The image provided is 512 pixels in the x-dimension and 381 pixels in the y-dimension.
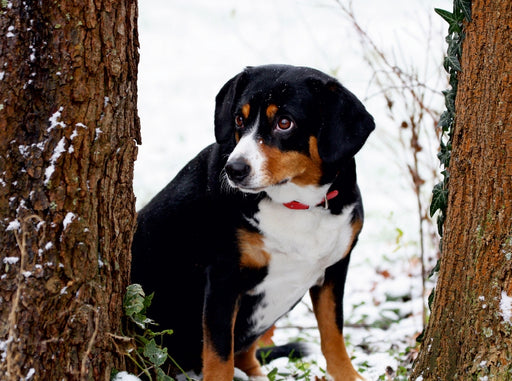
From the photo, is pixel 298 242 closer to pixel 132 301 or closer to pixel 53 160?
pixel 132 301

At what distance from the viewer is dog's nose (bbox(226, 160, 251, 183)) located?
2916 mm

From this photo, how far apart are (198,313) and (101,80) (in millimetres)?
1623

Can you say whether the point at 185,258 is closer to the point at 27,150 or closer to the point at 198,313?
the point at 198,313

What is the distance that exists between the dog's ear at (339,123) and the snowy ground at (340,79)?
25.7 inches

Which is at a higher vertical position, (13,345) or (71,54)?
(71,54)

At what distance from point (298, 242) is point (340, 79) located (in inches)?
105

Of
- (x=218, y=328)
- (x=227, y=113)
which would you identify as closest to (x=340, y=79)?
(x=227, y=113)

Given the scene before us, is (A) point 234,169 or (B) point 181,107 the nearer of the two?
(A) point 234,169

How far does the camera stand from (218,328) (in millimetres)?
3174

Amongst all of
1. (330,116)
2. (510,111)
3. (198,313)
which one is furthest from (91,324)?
(510,111)

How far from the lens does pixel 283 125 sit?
3.13 meters

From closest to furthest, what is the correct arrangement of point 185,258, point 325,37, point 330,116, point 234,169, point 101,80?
point 101,80
point 234,169
point 330,116
point 185,258
point 325,37

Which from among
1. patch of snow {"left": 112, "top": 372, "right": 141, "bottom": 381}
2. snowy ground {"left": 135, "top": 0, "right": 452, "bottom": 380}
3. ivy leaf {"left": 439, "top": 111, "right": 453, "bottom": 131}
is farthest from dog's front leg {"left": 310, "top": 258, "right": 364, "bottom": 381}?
patch of snow {"left": 112, "top": 372, "right": 141, "bottom": 381}

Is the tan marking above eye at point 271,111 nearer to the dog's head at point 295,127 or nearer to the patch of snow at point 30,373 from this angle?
the dog's head at point 295,127
